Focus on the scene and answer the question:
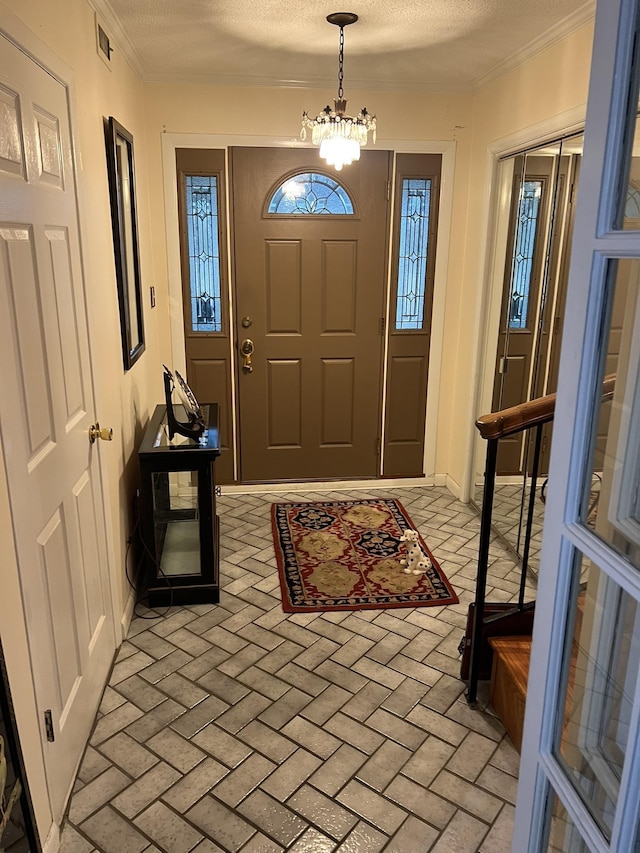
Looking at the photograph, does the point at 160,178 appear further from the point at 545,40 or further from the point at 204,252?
the point at 545,40

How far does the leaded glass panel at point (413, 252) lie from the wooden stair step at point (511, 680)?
241 cm

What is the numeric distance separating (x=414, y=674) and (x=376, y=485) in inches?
78.5

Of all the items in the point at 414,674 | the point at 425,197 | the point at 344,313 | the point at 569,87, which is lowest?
the point at 414,674

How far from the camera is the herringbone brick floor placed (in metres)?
1.81

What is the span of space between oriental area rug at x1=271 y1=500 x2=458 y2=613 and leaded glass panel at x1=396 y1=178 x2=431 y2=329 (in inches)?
49.3

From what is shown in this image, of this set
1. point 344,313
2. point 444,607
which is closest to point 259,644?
point 444,607

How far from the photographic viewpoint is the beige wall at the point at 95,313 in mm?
1489

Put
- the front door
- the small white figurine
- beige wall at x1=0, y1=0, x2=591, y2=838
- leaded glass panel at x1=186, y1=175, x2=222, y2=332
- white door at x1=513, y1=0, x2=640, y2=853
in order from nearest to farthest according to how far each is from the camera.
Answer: white door at x1=513, y1=0, x2=640, y2=853, beige wall at x1=0, y1=0, x2=591, y2=838, the front door, the small white figurine, leaded glass panel at x1=186, y1=175, x2=222, y2=332

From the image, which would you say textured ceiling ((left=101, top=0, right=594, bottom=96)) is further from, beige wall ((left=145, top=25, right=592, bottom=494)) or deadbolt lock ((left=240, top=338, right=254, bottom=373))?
deadbolt lock ((left=240, top=338, right=254, bottom=373))

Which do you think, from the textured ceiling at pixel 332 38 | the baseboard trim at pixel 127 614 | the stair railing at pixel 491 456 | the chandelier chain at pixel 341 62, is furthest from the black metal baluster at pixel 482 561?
the chandelier chain at pixel 341 62

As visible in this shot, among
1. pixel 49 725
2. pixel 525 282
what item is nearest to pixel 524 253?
pixel 525 282

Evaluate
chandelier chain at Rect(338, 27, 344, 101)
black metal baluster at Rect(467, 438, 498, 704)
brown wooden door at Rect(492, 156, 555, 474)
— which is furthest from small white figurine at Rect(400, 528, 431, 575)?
chandelier chain at Rect(338, 27, 344, 101)

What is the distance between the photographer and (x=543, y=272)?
3158 millimetres

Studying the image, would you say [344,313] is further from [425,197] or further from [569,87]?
[569,87]
